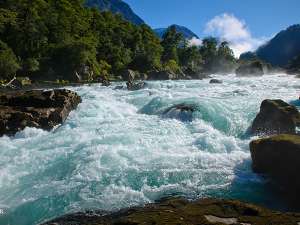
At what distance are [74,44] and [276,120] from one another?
46331 mm

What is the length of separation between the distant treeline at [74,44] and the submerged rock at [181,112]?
30.1 m

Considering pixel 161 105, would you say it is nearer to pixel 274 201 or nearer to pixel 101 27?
pixel 274 201

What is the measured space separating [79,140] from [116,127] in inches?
97.5

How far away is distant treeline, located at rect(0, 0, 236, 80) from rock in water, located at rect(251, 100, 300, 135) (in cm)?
3506

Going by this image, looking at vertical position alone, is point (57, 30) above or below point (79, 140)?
above

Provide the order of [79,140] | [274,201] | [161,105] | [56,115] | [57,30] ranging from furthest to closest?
[57,30] < [161,105] < [56,115] < [79,140] < [274,201]

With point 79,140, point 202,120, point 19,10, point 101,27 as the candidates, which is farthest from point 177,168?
point 101,27

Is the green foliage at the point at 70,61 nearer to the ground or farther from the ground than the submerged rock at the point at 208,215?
farther from the ground

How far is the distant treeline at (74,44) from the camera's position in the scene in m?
56.5

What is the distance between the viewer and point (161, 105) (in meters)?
24.8

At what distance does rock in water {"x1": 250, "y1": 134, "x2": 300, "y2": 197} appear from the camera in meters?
11.8

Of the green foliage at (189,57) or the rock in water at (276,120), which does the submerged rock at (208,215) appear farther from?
the green foliage at (189,57)

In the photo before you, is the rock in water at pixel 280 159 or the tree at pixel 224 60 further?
the tree at pixel 224 60

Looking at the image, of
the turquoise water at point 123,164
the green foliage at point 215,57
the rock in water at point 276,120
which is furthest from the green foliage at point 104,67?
the rock in water at point 276,120
